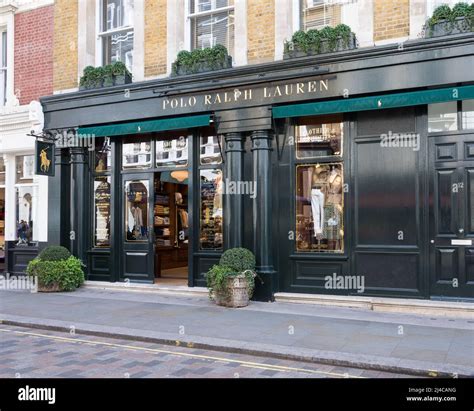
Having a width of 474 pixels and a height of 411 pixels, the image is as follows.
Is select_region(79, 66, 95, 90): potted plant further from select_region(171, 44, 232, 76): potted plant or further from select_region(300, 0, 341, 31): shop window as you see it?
select_region(300, 0, 341, 31): shop window

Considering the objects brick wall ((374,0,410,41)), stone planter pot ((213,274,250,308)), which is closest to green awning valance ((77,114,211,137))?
stone planter pot ((213,274,250,308))

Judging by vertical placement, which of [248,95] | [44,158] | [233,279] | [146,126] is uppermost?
[248,95]

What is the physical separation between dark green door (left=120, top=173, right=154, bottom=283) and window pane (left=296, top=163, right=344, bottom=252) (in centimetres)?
399

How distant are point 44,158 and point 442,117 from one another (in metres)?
9.44

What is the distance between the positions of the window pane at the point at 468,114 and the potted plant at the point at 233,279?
4912 millimetres

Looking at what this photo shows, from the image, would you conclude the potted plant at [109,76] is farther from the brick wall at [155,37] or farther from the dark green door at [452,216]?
the dark green door at [452,216]

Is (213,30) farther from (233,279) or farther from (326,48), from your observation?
(233,279)

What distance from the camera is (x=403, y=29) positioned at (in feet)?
32.2

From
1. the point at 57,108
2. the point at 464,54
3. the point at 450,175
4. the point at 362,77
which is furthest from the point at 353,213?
the point at 57,108

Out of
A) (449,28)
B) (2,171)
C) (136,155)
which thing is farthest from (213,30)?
(2,171)

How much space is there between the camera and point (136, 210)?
13.1 metres

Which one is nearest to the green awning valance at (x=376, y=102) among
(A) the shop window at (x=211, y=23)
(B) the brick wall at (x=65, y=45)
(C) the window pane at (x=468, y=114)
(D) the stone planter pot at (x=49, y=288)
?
(C) the window pane at (x=468, y=114)

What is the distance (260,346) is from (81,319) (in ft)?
12.4

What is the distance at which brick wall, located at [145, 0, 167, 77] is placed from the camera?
12352mm
